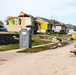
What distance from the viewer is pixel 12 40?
3691 centimetres

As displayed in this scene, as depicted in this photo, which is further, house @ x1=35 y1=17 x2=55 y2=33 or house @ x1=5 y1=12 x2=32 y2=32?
house @ x1=35 y1=17 x2=55 y2=33

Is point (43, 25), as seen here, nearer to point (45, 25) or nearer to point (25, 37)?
point (45, 25)

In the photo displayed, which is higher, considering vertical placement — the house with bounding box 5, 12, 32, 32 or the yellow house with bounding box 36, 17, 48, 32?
the house with bounding box 5, 12, 32, 32

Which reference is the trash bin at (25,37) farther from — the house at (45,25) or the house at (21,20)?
the house at (45,25)

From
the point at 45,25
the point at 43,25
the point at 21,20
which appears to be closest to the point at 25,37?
the point at 21,20

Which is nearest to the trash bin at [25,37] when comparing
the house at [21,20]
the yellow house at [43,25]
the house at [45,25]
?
the house at [21,20]

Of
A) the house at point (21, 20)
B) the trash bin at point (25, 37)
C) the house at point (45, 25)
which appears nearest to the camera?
the trash bin at point (25, 37)

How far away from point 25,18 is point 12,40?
49888 mm

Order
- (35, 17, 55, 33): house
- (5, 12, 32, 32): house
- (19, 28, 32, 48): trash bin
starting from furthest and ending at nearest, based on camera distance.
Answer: (35, 17, 55, 33): house → (5, 12, 32, 32): house → (19, 28, 32, 48): trash bin

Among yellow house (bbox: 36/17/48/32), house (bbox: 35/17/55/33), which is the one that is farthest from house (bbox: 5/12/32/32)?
yellow house (bbox: 36/17/48/32)

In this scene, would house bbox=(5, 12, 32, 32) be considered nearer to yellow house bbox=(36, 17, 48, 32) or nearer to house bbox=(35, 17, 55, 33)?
house bbox=(35, 17, 55, 33)

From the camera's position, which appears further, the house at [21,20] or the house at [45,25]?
the house at [45,25]

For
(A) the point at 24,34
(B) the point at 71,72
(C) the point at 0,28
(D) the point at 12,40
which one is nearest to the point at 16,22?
(C) the point at 0,28

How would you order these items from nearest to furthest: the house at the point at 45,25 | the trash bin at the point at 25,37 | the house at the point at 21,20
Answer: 1. the trash bin at the point at 25,37
2. the house at the point at 21,20
3. the house at the point at 45,25
